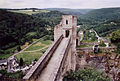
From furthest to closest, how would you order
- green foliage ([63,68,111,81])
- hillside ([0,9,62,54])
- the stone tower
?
hillside ([0,9,62,54])
the stone tower
green foliage ([63,68,111,81])

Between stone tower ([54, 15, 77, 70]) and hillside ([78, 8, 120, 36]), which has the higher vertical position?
stone tower ([54, 15, 77, 70])

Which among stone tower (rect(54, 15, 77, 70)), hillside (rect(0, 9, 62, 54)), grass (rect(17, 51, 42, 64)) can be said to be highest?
stone tower (rect(54, 15, 77, 70))

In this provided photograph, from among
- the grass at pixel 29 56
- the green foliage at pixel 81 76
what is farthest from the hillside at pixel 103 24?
the green foliage at pixel 81 76

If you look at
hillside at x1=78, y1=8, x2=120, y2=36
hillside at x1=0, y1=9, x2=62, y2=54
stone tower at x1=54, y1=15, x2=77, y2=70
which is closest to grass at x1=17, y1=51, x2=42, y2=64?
hillside at x1=0, y1=9, x2=62, y2=54

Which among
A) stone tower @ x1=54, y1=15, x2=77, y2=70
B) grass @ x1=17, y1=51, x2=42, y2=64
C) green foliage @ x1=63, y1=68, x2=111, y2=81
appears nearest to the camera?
green foliage @ x1=63, y1=68, x2=111, y2=81

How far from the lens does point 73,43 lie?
16.8 m

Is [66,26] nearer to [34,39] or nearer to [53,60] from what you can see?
[53,60]

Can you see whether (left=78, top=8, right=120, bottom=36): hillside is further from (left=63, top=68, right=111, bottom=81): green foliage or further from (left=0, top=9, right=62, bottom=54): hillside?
(left=63, top=68, right=111, bottom=81): green foliage

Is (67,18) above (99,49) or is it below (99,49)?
above

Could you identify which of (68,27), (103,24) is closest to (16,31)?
(68,27)

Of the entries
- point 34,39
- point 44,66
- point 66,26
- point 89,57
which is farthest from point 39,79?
point 34,39

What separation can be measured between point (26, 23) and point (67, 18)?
66.6 meters

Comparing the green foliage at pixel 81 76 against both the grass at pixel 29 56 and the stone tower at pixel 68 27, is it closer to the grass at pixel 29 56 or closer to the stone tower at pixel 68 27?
the stone tower at pixel 68 27

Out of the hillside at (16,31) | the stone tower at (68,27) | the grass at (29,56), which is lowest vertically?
the grass at (29,56)
